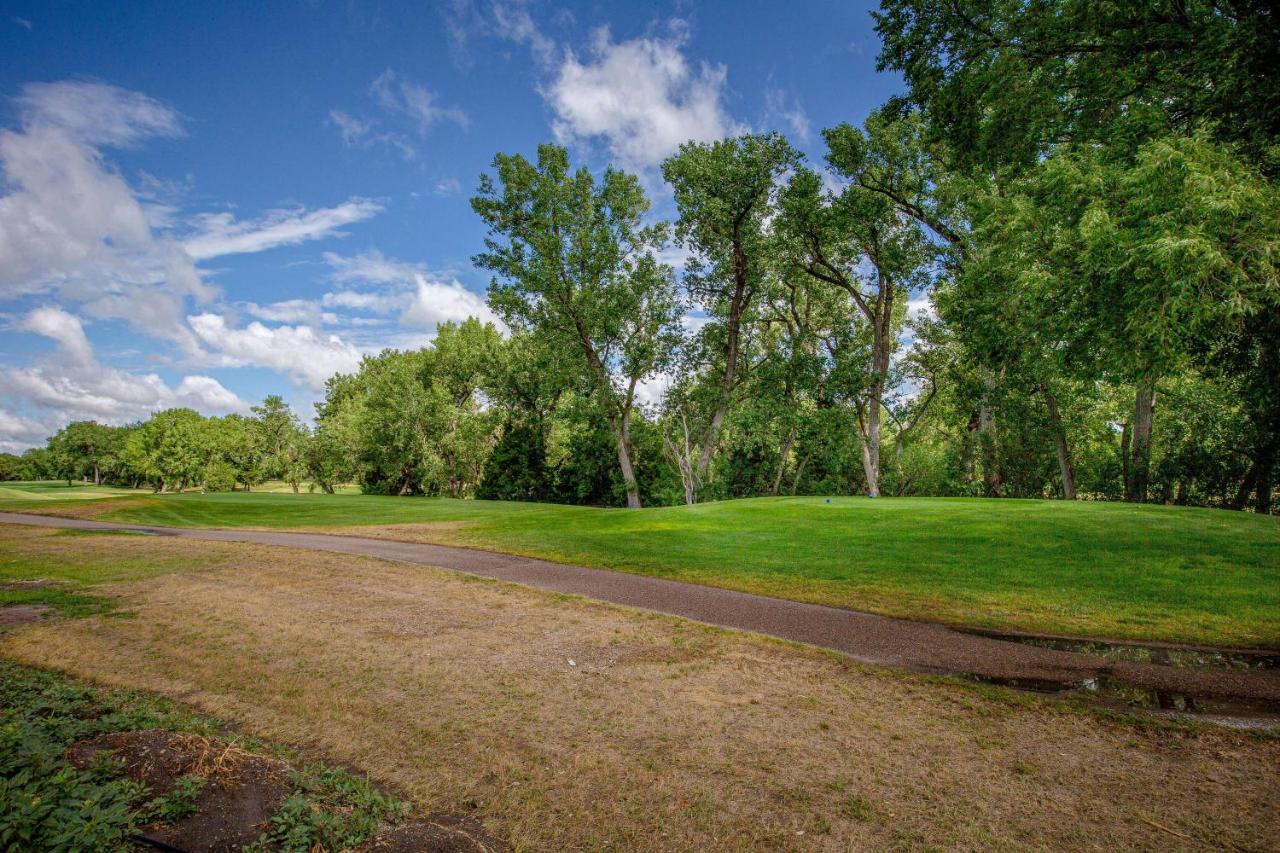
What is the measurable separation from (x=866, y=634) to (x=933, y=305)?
95.0 ft

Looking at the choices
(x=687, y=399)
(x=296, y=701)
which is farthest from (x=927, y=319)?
(x=296, y=701)

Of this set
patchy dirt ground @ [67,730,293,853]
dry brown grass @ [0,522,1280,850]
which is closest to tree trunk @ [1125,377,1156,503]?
dry brown grass @ [0,522,1280,850]

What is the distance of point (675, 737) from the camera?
449 centimetres

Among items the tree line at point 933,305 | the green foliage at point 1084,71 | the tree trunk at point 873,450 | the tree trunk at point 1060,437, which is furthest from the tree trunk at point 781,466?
the green foliage at point 1084,71

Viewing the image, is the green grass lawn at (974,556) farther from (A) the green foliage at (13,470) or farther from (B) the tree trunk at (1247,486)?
(A) the green foliage at (13,470)

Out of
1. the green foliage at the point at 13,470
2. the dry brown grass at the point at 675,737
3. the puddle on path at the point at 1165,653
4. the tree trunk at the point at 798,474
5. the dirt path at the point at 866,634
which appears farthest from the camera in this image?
the green foliage at the point at 13,470

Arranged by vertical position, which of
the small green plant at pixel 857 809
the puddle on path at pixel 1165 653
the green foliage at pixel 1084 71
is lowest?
the puddle on path at pixel 1165 653

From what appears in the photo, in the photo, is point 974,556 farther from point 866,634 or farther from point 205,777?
point 205,777

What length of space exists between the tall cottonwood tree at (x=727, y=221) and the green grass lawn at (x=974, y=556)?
1374cm

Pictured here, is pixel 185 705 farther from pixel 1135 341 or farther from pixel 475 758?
pixel 1135 341

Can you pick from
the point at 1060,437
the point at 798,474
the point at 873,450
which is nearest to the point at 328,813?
the point at 873,450

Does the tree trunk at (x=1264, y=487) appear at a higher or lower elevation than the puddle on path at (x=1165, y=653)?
higher

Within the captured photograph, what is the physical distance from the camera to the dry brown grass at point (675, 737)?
11.2ft

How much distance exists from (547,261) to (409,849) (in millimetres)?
29606
